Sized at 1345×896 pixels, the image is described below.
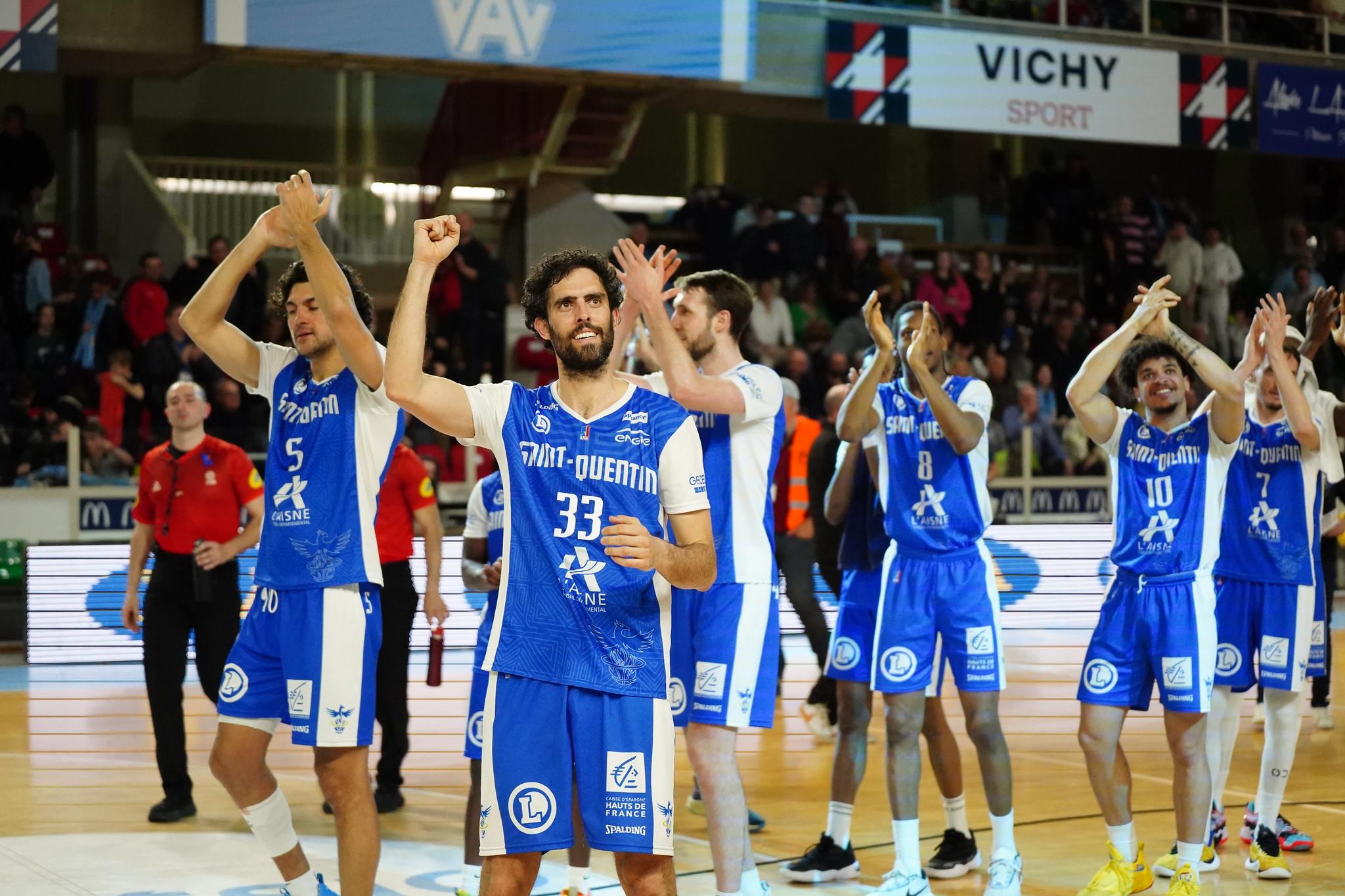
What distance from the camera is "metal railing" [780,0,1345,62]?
19938 millimetres

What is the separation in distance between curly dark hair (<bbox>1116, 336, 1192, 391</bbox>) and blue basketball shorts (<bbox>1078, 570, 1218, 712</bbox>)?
794 millimetres

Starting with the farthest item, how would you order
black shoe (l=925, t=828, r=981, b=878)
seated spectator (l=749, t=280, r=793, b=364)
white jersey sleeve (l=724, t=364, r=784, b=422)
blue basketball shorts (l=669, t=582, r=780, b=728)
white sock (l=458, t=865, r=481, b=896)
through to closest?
1. seated spectator (l=749, t=280, r=793, b=364)
2. black shoe (l=925, t=828, r=981, b=878)
3. white sock (l=458, t=865, r=481, b=896)
4. white jersey sleeve (l=724, t=364, r=784, b=422)
5. blue basketball shorts (l=669, t=582, r=780, b=728)

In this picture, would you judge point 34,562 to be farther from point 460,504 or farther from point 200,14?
point 200,14

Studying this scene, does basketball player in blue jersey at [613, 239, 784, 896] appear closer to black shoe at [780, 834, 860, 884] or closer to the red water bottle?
black shoe at [780, 834, 860, 884]

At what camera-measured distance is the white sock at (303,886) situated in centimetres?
564

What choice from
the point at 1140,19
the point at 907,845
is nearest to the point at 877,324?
the point at 907,845

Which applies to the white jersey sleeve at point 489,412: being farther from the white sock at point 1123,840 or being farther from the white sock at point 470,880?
the white sock at point 1123,840

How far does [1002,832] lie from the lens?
20.3 ft

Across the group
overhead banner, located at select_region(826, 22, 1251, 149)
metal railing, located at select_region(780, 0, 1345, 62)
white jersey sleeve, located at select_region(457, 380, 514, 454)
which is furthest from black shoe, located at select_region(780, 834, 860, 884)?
metal railing, located at select_region(780, 0, 1345, 62)

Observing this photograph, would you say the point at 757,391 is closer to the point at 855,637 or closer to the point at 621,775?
the point at 855,637

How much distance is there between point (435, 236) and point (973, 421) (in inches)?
110

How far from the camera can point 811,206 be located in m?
20.1

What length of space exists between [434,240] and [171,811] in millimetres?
4461

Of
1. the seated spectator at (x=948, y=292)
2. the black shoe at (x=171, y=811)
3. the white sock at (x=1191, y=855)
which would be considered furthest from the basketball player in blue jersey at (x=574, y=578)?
the seated spectator at (x=948, y=292)
